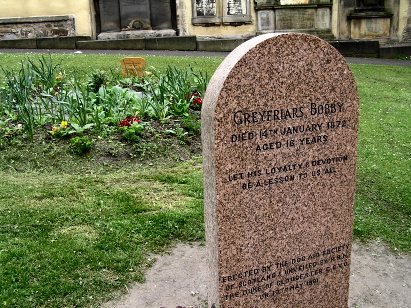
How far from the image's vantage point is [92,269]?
4.23m

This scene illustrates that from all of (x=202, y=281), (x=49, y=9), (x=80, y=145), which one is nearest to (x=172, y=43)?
(x=49, y=9)

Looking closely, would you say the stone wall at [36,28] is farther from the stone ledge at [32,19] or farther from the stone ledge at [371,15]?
the stone ledge at [371,15]

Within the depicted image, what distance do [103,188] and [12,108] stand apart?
2.54 metres

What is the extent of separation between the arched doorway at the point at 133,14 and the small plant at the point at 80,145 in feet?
37.9

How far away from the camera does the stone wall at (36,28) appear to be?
55.7 ft

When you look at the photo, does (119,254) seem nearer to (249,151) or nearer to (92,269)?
(92,269)

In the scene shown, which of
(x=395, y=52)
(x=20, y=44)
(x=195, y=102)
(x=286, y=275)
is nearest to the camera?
(x=286, y=275)

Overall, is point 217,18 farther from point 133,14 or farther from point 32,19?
point 32,19

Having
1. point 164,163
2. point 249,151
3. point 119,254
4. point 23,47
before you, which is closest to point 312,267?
point 249,151

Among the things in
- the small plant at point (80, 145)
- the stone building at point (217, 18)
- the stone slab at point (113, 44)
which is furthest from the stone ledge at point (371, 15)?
the small plant at point (80, 145)

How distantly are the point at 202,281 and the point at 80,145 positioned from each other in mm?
3089

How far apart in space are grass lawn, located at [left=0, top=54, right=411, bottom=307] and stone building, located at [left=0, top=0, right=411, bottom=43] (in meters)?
9.25

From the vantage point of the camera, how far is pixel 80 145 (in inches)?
261

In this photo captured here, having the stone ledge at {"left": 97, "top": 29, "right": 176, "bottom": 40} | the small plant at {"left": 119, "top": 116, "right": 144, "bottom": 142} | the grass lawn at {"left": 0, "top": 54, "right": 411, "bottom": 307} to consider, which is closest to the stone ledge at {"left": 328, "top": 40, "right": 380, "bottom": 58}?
the stone ledge at {"left": 97, "top": 29, "right": 176, "bottom": 40}
